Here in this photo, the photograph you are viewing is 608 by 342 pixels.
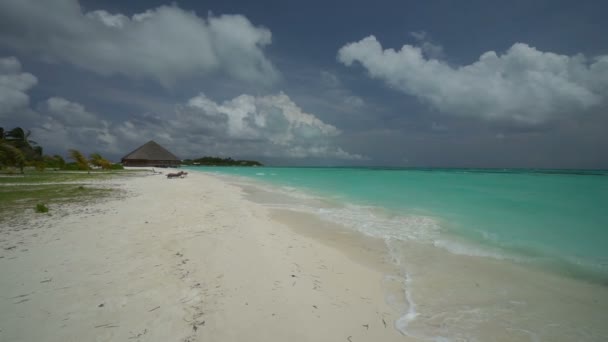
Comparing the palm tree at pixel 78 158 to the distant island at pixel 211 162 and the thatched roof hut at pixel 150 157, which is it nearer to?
the thatched roof hut at pixel 150 157

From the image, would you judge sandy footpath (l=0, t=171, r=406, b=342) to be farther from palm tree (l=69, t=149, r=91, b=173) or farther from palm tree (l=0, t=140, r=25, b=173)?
palm tree (l=69, t=149, r=91, b=173)

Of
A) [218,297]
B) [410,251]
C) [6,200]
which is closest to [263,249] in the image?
[218,297]

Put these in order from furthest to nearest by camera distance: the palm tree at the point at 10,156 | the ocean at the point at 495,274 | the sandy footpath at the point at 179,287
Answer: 1. the palm tree at the point at 10,156
2. the ocean at the point at 495,274
3. the sandy footpath at the point at 179,287

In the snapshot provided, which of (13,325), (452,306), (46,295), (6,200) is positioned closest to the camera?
(13,325)

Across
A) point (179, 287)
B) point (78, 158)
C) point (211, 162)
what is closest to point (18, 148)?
point (78, 158)

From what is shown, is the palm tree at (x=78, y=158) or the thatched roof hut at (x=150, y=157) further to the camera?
the thatched roof hut at (x=150, y=157)

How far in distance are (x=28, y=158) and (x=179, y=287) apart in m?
49.8

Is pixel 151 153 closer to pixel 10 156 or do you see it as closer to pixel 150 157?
pixel 150 157

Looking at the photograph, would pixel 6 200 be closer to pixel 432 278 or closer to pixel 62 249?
pixel 62 249

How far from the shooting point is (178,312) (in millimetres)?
2467

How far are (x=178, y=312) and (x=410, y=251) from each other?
14.7 ft

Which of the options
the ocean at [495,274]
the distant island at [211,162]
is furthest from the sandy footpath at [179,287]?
the distant island at [211,162]

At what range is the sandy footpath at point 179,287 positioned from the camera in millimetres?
2238

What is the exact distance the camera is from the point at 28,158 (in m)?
33.9
